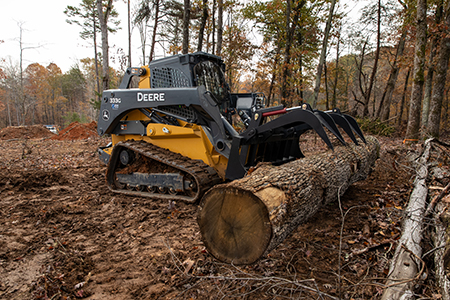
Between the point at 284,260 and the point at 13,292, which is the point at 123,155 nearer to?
the point at 13,292

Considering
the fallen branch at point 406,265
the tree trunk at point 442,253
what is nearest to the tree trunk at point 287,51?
the fallen branch at point 406,265

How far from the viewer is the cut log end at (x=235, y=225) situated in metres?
2.20

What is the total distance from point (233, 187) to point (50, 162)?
7.86 m

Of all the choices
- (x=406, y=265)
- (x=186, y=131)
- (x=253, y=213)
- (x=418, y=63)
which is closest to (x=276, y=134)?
(x=186, y=131)

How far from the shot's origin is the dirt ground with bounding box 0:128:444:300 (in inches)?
93.0

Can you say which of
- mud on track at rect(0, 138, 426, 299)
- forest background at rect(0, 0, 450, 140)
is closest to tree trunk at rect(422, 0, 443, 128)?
forest background at rect(0, 0, 450, 140)

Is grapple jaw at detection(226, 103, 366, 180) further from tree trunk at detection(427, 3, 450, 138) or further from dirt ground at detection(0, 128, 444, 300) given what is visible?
tree trunk at detection(427, 3, 450, 138)

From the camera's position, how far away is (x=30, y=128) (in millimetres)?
16953

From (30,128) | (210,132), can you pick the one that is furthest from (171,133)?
(30,128)

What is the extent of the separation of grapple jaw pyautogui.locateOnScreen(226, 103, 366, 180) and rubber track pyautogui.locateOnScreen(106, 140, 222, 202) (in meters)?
0.38

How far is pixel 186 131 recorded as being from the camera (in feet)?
15.5

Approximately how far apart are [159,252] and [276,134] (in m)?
2.62

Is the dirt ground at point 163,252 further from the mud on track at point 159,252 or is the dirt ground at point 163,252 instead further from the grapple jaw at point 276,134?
the grapple jaw at point 276,134

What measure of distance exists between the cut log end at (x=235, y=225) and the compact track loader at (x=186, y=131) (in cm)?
166
